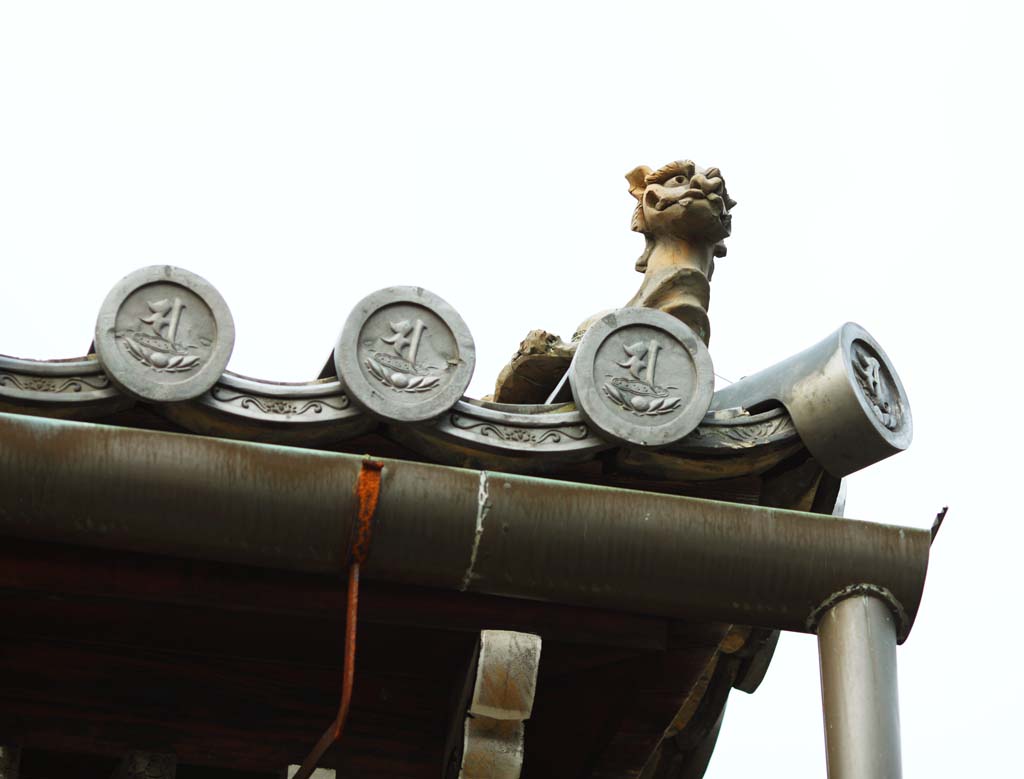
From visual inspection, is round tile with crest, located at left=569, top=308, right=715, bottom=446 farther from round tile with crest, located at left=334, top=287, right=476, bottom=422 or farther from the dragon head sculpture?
the dragon head sculpture

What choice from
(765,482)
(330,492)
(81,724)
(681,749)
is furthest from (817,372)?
(81,724)

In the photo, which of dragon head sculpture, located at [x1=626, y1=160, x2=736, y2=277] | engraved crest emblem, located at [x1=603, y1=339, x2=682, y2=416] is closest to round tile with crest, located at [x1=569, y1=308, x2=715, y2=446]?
engraved crest emblem, located at [x1=603, y1=339, x2=682, y2=416]

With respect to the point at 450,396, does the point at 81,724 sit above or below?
below

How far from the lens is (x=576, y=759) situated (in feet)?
26.7

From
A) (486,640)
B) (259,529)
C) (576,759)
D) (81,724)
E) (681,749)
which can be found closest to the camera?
(259,529)

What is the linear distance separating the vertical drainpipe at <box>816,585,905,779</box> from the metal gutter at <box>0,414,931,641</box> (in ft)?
0.17

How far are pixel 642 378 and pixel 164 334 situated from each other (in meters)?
1.70

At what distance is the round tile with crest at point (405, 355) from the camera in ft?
22.1

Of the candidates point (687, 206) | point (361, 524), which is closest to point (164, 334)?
point (361, 524)

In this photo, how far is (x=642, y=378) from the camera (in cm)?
698

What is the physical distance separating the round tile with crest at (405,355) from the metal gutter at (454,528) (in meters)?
0.22

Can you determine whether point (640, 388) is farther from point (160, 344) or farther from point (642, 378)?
point (160, 344)

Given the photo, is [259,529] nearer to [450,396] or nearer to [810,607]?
[450,396]

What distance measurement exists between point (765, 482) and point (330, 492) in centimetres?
169
